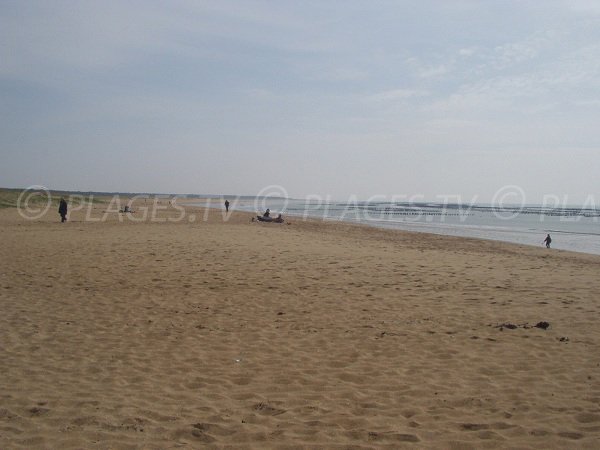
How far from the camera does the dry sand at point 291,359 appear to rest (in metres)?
4.25

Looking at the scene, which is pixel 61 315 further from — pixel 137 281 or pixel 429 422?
pixel 429 422

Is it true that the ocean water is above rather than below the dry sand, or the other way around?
above

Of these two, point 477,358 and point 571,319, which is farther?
point 571,319

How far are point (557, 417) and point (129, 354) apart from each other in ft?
17.5

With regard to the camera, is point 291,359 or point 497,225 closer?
point 291,359

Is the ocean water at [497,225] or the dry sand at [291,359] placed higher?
the ocean water at [497,225]

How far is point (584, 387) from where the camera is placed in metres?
5.28

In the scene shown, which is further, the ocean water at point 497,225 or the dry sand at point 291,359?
the ocean water at point 497,225

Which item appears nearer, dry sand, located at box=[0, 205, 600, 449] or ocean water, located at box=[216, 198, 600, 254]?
dry sand, located at box=[0, 205, 600, 449]

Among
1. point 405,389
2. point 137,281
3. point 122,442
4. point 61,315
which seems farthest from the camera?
point 137,281

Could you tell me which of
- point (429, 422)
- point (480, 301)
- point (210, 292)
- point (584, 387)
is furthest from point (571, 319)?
point (210, 292)

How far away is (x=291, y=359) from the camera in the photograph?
6199 millimetres

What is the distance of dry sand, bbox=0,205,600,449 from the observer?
425cm

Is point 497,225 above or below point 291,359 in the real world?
above
